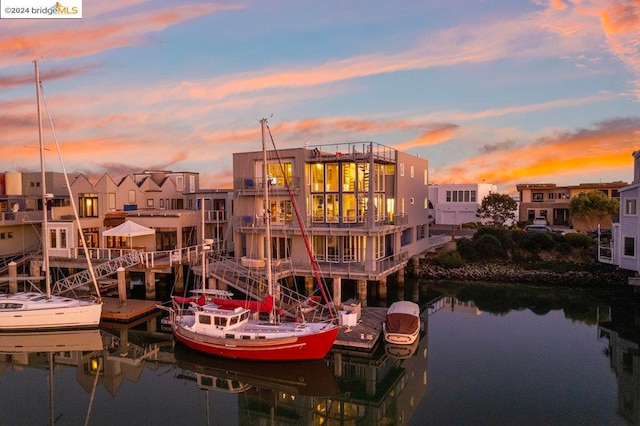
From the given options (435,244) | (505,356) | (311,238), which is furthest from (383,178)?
(505,356)

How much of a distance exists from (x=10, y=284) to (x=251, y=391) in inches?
1035

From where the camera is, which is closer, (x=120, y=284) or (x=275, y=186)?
(x=120, y=284)

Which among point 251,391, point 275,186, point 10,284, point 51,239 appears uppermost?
point 275,186

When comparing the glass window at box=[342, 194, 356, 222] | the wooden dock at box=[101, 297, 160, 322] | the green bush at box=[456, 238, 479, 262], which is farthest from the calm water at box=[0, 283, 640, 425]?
the green bush at box=[456, 238, 479, 262]

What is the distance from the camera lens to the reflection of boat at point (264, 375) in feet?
74.6

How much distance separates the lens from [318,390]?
22.5 meters

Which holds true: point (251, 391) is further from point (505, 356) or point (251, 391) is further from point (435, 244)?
point (435, 244)

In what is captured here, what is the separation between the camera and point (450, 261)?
5012 cm

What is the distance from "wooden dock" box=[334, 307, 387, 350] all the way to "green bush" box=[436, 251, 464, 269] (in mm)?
21992

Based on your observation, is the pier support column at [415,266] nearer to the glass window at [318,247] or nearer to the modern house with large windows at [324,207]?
the modern house with large windows at [324,207]

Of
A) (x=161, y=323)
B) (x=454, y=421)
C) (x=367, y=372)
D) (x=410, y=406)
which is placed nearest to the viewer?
(x=454, y=421)

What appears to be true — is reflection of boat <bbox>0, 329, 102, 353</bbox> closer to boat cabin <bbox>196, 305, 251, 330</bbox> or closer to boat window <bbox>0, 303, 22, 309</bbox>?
boat window <bbox>0, 303, 22, 309</bbox>

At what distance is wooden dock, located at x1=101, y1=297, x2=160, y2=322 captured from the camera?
32719 millimetres

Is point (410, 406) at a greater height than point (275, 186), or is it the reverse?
point (275, 186)
